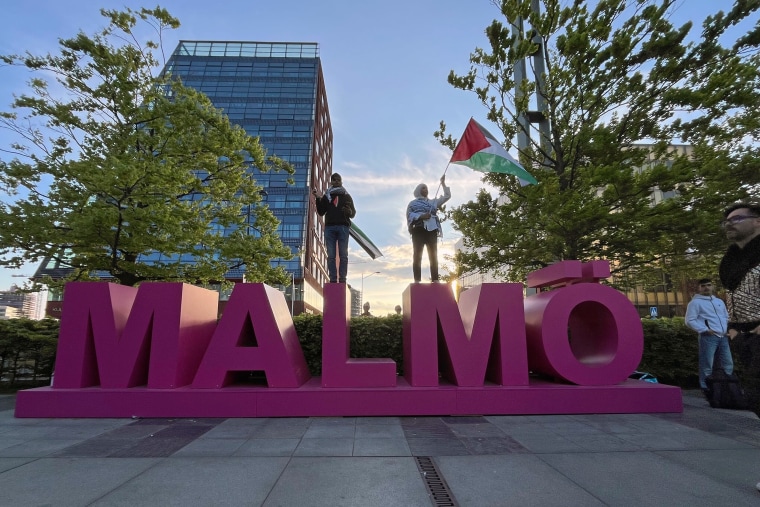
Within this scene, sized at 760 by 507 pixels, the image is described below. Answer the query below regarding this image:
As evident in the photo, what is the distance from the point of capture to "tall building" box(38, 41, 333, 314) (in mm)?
51344

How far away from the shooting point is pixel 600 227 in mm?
9789

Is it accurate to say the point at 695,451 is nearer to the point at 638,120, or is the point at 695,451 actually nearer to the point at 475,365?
the point at 475,365

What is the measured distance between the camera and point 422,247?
290 inches

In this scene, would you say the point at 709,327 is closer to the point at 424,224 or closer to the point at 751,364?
the point at 751,364

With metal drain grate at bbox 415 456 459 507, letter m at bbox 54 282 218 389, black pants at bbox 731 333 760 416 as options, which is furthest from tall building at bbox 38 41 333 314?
black pants at bbox 731 333 760 416

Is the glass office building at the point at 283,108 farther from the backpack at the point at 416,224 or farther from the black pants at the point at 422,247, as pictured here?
the backpack at the point at 416,224

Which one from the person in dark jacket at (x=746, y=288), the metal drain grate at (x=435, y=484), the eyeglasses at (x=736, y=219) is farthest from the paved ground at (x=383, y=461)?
the eyeglasses at (x=736, y=219)

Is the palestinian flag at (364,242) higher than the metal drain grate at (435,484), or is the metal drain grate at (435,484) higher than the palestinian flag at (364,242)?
the palestinian flag at (364,242)

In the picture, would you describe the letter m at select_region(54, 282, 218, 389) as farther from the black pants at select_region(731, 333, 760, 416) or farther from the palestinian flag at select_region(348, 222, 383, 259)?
the black pants at select_region(731, 333, 760, 416)

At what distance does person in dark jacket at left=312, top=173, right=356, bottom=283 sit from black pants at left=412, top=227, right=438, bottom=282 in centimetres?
133

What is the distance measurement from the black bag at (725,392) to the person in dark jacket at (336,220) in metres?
6.54

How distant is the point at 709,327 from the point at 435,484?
6444 millimetres

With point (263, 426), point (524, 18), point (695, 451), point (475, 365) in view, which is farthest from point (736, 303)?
point (524, 18)

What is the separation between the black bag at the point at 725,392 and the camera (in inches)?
239
